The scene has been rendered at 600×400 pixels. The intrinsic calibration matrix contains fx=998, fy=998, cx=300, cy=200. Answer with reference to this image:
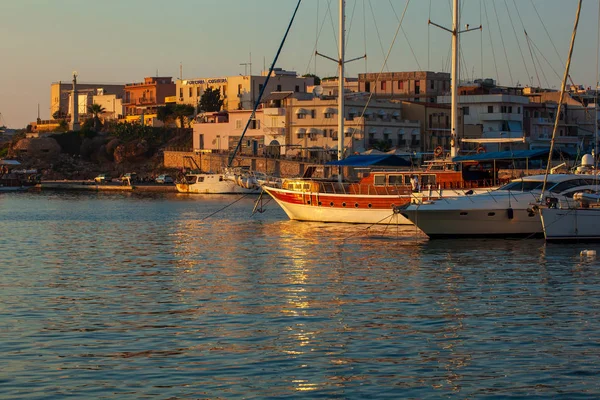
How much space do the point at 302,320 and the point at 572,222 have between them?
2182cm

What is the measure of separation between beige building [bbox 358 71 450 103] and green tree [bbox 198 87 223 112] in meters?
22.2

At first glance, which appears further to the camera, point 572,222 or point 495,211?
point 495,211

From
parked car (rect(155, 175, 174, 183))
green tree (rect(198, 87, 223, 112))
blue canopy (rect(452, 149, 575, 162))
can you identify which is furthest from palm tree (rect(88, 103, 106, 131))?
blue canopy (rect(452, 149, 575, 162))

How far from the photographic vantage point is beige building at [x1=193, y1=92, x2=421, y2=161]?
111062 millimetres

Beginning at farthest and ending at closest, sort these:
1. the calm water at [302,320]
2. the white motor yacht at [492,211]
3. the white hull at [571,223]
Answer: the white motor yacht at [492,211], the white hull at [571,223], the calm water at [302,320]

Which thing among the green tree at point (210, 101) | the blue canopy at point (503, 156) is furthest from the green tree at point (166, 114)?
the blue canopy at point (503, 156)

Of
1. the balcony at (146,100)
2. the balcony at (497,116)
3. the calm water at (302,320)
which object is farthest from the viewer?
the balcony at (146,100)

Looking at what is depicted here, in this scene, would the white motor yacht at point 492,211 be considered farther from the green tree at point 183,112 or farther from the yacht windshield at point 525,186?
the green tree at point 183,112

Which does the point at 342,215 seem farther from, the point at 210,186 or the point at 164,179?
the point at 164,179

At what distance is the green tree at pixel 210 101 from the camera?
140250 millimetres

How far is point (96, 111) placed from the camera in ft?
541

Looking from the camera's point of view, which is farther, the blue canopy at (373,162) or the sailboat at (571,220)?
the blue canopy at (373,162)

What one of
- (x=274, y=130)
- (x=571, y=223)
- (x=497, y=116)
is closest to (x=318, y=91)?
(x=274, y=130)

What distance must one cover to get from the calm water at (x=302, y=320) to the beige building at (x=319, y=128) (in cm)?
6238
